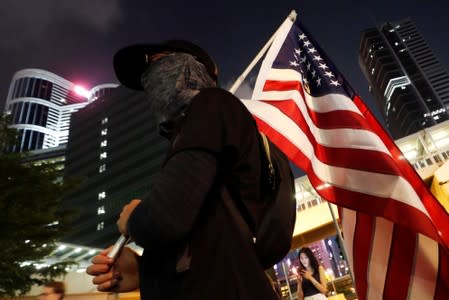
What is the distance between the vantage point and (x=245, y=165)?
915 millimetres

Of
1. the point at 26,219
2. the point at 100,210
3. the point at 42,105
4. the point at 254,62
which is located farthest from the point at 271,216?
the point at 42,105

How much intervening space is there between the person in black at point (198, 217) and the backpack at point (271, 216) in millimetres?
43

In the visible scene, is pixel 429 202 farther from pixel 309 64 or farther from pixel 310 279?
pixel 310 279

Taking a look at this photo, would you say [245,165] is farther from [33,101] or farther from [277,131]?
[33,101]

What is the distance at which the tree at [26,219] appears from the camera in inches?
363

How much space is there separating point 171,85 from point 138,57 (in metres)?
0.21

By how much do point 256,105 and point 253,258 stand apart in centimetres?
255

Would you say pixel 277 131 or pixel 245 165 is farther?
pixel 277 131

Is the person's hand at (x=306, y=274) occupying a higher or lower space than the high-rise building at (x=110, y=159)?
lower

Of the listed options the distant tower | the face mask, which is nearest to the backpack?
the face mask

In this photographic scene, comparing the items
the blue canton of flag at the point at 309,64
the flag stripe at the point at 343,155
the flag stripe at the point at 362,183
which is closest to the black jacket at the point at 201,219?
the flag stripe at the point at 362,183

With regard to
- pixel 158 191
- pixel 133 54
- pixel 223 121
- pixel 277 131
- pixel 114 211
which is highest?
pixel 114 211

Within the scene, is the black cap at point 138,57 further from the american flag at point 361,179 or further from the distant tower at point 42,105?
the distant tower at point 42,105

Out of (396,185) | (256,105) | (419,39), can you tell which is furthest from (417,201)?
(419,39)
